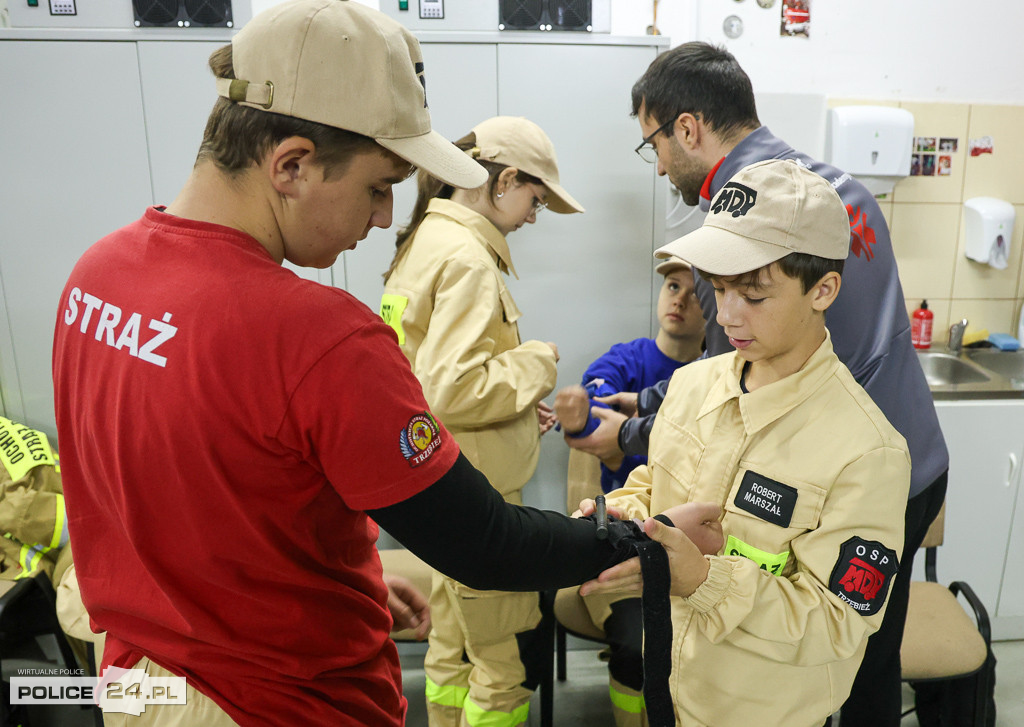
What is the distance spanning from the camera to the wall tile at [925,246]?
3350 millimetres

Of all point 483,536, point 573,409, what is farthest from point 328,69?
point 573,409

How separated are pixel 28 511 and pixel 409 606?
1879 mm

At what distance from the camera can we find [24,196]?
270cm

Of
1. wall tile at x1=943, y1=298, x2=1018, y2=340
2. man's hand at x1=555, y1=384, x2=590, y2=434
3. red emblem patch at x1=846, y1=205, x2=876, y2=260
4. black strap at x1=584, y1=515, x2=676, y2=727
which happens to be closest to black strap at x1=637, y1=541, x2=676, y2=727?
black strap at x1=584, y1=515, x2=676, y2=727

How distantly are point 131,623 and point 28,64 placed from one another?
2.40 metres

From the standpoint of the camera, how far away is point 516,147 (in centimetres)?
225

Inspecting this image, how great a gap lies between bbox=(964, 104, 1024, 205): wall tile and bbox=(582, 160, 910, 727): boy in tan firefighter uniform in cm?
251

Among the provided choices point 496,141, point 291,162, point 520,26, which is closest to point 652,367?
point 496,141

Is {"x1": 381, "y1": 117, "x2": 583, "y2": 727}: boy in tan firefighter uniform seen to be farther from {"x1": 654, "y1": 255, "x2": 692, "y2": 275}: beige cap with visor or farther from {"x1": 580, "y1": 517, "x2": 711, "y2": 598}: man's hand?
{"x1": 580, "y1": 517, "x2": 711, "y2": 598}: man's hand

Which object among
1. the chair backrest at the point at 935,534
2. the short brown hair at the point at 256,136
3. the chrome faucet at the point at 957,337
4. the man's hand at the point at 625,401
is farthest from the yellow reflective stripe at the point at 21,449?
the chrome faucet at the point at 957,337

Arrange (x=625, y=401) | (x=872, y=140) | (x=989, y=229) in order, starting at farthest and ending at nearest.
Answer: (x=989, y=229) < (x=872, y=140) < (x=625, y=401)

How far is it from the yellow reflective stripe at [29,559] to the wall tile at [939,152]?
358 cm

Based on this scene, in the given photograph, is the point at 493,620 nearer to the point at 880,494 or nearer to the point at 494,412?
the point at 494,412

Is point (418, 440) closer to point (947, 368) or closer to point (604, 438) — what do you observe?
point (604, 438)
